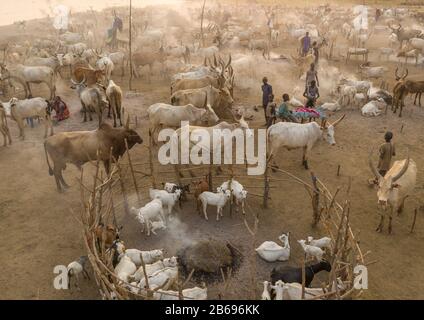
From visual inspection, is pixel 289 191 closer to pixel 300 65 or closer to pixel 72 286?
pixel 72 286

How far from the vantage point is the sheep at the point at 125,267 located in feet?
22.6

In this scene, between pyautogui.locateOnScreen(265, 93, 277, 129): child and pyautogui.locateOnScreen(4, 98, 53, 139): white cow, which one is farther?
pyautogui.locateOnScreen(4, 98, 53, 139): white cow

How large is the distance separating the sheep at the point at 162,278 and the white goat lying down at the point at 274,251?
191cm

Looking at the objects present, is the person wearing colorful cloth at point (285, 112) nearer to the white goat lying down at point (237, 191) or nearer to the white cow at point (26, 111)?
the white goat lying down at point (237, 191)

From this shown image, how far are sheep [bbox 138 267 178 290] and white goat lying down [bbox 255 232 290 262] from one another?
1.91 meters

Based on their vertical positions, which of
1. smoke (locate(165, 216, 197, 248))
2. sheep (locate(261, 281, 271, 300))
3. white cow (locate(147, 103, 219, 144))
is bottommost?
→ smoke (locate(165, 216, 197, 248))

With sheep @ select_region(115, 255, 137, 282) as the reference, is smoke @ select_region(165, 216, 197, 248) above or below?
below

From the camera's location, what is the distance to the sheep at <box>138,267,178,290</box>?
6.66m

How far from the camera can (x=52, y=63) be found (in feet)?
62.2

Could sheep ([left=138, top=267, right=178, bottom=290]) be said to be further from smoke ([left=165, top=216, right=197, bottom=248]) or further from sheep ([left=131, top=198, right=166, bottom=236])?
sheep ([left=131, top=198, right=166, bottom=236])

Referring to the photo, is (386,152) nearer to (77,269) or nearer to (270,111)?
(270,111)

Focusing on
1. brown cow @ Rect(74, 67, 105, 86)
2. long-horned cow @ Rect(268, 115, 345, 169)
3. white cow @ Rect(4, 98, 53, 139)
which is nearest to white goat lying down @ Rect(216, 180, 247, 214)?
long-horned cow @ Rect(268, 115, 345, 169)
